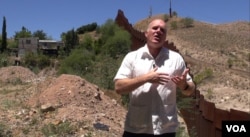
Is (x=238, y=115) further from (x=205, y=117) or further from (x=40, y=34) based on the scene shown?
(x=40, y=34)

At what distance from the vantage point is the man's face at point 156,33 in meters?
4.55

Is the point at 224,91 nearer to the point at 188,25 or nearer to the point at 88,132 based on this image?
the point at 88,132

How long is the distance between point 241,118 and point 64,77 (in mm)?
5424

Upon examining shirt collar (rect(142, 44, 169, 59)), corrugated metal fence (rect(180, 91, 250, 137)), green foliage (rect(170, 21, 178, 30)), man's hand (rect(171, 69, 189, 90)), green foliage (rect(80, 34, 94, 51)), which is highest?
green foliage (rect(170, 21, 178, 30))

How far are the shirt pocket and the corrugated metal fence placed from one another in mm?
3228

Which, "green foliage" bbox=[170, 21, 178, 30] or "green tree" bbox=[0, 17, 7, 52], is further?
"green foliage" bbox=[170, 21, 178, 30]

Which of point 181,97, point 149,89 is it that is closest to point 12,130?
point 181,97

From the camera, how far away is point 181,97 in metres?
11.4

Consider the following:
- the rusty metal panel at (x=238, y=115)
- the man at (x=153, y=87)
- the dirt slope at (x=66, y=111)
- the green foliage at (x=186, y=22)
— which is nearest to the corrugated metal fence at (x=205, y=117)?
the rusty metal panel at (x=238, y=115)

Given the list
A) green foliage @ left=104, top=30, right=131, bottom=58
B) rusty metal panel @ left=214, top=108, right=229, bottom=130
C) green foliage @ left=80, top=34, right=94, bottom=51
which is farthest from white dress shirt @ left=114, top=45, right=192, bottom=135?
green foliage @ left=80, top=34, right=94, bottom=51

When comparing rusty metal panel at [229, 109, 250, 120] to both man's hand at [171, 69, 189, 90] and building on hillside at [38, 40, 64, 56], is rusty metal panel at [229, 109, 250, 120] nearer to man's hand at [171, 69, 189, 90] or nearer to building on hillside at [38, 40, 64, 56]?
man's hand at [171, 69, 189, 90]

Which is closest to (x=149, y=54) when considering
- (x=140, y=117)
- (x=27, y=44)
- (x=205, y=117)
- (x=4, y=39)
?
(x=140, y=117)

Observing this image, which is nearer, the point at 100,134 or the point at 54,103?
the point at 100,134

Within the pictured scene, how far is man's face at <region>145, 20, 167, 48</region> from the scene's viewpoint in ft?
14.9
